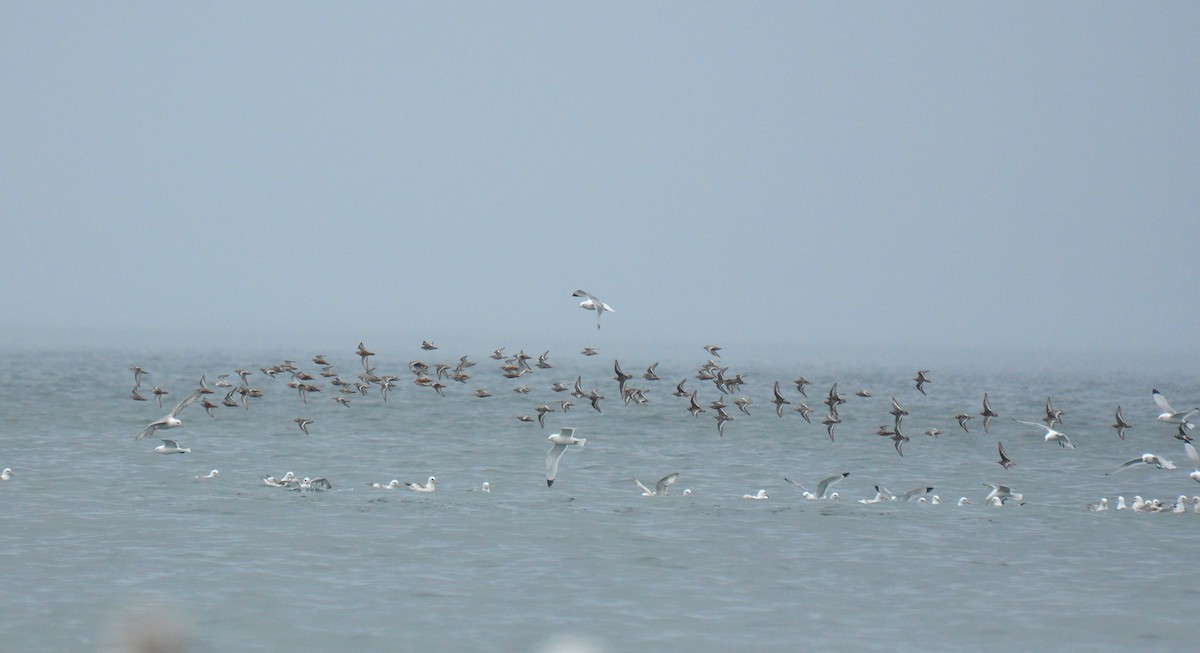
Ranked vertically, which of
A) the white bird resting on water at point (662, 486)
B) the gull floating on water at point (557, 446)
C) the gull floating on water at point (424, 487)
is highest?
the gull floating on water at point (557, 446)

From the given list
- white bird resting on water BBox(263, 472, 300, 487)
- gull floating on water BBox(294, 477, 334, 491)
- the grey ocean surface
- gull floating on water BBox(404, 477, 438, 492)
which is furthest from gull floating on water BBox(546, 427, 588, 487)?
white bird resting on water BBox(263, 472, 300, 487)

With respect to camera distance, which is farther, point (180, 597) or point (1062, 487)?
point (1062, 487)

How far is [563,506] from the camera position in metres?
30.6

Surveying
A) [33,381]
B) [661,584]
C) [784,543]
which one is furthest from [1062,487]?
[33,381]

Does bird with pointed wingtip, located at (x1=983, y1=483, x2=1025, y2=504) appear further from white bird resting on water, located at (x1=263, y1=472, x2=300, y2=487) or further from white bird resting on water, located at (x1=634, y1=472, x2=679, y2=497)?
white bird resting on water, located at (x1=263, y1=472, x2=300, y2=487)

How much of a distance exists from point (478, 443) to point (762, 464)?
36.4 ft

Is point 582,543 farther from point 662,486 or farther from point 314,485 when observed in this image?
point 314,485

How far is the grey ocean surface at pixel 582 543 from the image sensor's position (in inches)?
721

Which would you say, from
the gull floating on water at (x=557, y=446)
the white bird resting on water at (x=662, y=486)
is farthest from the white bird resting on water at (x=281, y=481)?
the white bird resting on water at (x=662, y=486)

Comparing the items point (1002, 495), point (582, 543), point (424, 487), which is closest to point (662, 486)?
point (424, 487)

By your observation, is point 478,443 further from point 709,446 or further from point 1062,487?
point 1062,487

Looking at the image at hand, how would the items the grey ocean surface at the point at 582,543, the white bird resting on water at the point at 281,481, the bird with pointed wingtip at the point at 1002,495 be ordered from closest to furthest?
the grey ocean surface at the point at 582,543 < the bird with pointed wingtip at the point at 1002,495 < the white bird resting on water at the point at 281,481

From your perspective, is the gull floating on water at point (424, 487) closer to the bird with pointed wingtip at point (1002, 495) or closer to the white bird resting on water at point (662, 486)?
the white bird resting on water at point (662, 486)

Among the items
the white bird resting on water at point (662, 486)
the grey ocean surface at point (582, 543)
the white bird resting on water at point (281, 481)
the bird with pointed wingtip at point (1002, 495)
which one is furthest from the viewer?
the white bird resting on water at point (662, 486)
